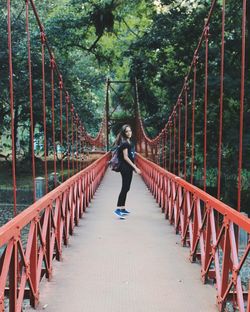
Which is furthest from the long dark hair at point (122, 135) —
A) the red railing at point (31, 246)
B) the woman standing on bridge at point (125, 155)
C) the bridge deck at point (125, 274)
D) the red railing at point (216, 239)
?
the red railing at point (31, 246)

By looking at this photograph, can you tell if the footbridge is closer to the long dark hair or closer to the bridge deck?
the bridge deck

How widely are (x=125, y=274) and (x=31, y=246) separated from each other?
4.02 ft

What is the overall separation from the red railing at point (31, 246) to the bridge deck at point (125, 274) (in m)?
0.17

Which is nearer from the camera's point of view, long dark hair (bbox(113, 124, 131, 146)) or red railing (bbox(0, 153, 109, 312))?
red railing (bbox(0, 153, 109, 312))

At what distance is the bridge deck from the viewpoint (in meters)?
3.61

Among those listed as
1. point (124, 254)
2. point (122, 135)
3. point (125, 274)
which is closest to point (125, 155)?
point (122, 135)

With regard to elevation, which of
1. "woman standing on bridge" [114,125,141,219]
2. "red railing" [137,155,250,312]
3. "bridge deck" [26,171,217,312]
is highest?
"woman standing on bridge" [114,125,141,219]

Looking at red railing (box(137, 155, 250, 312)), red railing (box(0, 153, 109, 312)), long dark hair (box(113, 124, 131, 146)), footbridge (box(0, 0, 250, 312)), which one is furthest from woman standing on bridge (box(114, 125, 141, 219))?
red railing (box(0, 153, 109, 312))

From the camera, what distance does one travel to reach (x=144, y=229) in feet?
21.9

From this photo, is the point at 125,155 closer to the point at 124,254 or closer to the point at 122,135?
the point at 122,135

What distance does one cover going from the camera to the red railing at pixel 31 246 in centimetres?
274

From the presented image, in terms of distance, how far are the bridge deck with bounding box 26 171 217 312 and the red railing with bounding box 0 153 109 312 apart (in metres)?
0.17

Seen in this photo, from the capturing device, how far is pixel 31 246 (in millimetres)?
3408

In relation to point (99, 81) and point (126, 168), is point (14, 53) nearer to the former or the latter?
point (99, 81)
